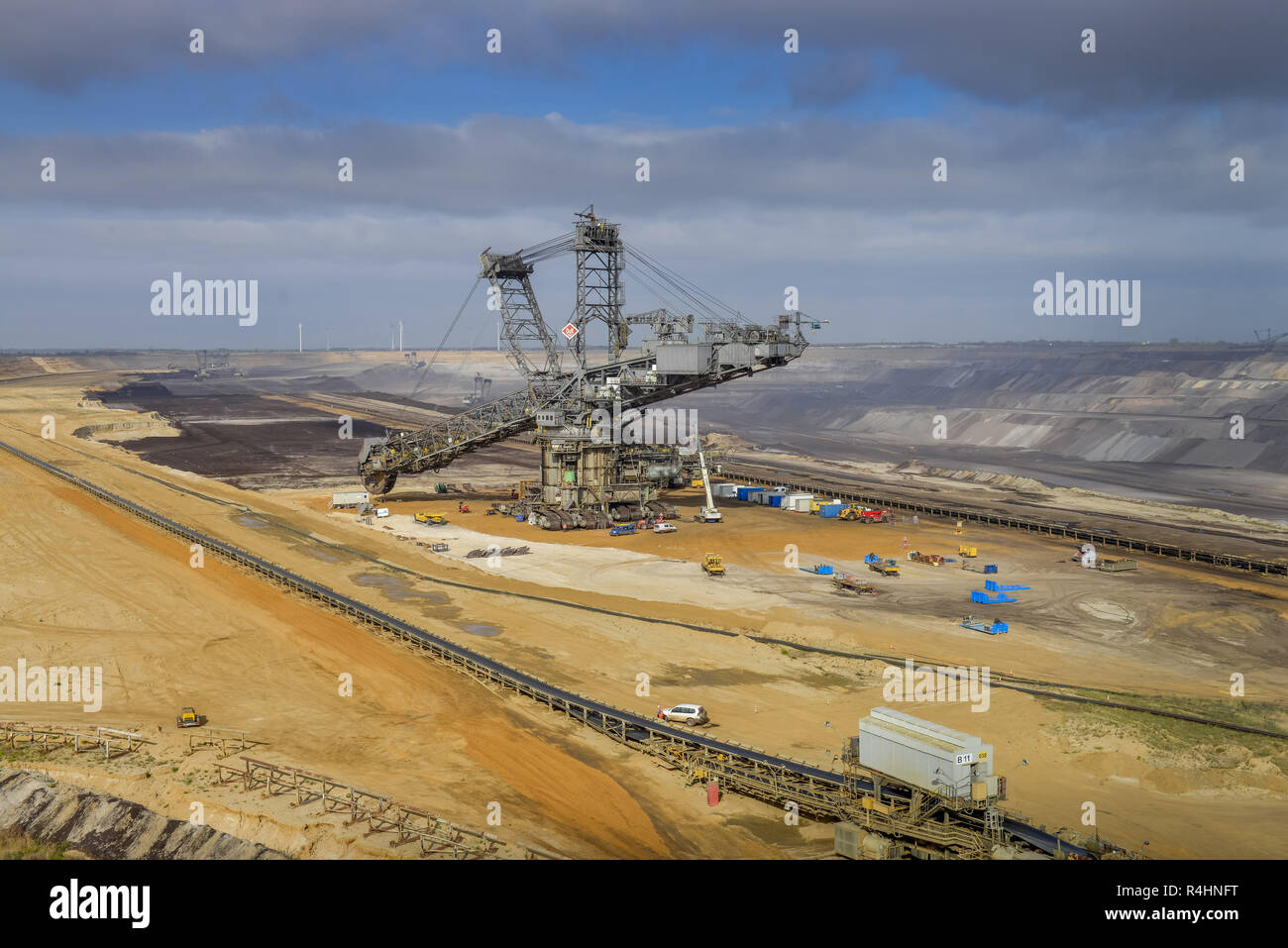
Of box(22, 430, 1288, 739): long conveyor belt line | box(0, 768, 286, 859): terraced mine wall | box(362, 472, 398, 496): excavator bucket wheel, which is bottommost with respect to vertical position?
box(0, 768, 286, 859): terraced mine wall

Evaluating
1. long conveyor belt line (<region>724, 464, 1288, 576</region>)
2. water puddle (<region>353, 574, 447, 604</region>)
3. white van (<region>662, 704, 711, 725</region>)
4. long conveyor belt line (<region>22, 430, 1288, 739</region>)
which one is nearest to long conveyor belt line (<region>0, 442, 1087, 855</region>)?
white van (<region>662, 704, 711, 725</region>)

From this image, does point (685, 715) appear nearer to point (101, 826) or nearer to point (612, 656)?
point (612, 656)

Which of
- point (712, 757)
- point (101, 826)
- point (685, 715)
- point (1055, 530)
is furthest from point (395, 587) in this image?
point (1055, 530)

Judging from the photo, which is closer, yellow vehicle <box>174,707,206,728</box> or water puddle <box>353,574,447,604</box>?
yellow vehicle <box>174,707,206,728</box>

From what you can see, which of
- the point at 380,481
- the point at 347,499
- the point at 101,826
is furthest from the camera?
the point at 380,481

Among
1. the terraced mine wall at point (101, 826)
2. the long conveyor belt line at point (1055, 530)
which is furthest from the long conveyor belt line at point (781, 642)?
the long conveyor belt line at point (1055, 530)

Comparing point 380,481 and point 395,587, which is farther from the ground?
point 380,481

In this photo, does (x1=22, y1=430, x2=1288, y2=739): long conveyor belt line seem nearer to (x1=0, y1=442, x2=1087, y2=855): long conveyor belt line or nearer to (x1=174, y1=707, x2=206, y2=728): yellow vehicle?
(x1=0, y1=442, x2=1087, y2=855): long conveyor belt line
